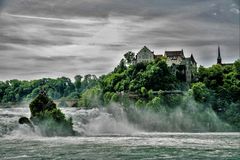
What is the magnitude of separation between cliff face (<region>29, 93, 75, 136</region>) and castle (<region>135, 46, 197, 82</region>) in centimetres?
2122

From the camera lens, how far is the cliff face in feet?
73.6

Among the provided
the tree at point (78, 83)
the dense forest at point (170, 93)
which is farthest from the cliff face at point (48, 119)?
the tree at point (78, 83)

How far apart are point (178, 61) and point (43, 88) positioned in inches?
744

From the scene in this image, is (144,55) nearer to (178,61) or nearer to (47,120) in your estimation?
(178,61)

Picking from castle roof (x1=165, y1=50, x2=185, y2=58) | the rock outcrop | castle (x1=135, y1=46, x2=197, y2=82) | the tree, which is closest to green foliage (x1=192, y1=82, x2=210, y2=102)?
castle (x1=135, y1=46, x2=197, y2=82)

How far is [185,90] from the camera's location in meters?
39.1

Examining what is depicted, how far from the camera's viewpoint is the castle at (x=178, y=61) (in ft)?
143

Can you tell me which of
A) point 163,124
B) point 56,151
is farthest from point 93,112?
point 56,151

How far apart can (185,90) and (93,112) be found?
1184cm

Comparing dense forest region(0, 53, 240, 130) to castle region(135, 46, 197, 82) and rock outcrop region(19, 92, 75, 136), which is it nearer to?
castle region(135, 46, 197, 82)

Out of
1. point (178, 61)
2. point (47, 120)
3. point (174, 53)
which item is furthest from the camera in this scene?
point (174, 53)

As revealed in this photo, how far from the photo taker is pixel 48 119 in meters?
22.6

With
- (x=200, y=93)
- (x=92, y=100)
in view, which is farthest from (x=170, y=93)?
(x=92, y=100)

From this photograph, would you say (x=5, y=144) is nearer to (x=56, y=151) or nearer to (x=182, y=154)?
(x=56, y=151)
